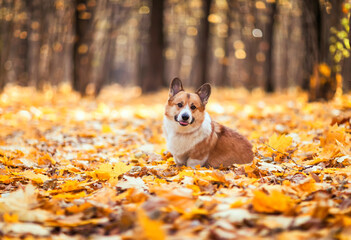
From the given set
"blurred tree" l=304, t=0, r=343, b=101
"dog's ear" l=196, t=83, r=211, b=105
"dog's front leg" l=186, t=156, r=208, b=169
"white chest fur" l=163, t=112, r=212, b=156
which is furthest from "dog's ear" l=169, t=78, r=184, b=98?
"blurred tree" l=304, t=0, r=343, b=101

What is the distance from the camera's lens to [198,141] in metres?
4.10

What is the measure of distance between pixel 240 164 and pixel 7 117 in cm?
518

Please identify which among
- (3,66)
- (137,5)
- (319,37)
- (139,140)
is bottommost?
(139,140)

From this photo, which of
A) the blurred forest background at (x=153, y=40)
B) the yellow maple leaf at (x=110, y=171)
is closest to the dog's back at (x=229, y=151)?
the yellow maple leaf at (x=110, y=171)

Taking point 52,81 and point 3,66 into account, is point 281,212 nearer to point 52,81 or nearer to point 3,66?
point 3,66

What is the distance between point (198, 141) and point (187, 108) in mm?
400

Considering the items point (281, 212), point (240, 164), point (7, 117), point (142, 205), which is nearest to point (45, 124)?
point (7, 117)

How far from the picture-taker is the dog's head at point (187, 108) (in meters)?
3.96

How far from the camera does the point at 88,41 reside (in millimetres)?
12625

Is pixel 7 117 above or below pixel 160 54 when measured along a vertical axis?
below

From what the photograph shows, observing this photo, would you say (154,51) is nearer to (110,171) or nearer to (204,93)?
(204,93)

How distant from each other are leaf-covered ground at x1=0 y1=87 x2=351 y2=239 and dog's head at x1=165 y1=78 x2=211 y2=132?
0.51m

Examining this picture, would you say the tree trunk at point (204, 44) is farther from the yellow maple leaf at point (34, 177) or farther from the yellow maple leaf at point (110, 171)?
the yellow maple leaf at point (34, 177)

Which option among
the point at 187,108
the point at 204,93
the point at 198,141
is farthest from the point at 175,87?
the point at 198,141
